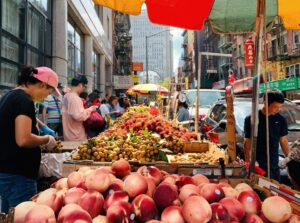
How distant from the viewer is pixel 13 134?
11.5 feet

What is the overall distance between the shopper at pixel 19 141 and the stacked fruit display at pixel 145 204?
1058 millimetres

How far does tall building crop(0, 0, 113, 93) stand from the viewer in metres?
10.4

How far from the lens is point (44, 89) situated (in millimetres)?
3773

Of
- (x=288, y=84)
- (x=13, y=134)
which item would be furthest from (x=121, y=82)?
(x=13, y=134)

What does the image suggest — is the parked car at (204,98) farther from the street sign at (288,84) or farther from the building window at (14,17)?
the street sign at (288,84)

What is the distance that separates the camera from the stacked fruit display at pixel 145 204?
2.08 m

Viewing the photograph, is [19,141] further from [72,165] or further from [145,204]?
[145,204]

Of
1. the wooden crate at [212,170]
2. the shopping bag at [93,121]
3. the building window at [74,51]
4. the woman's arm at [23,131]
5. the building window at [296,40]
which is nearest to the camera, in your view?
the woman's arm at [23,131]

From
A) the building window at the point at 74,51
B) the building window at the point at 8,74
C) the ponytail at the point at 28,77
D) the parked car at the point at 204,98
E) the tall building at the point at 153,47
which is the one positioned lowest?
the ponytail at the point at 28,77

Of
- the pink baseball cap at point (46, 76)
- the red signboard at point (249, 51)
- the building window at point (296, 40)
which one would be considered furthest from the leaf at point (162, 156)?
the building window at point (296, 40)

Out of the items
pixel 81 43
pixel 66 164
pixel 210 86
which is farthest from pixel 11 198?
pixel 210 86

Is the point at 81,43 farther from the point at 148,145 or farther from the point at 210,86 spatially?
the point at 210,86

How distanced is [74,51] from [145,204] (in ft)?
63.5

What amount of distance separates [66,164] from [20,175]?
0.65 metres
